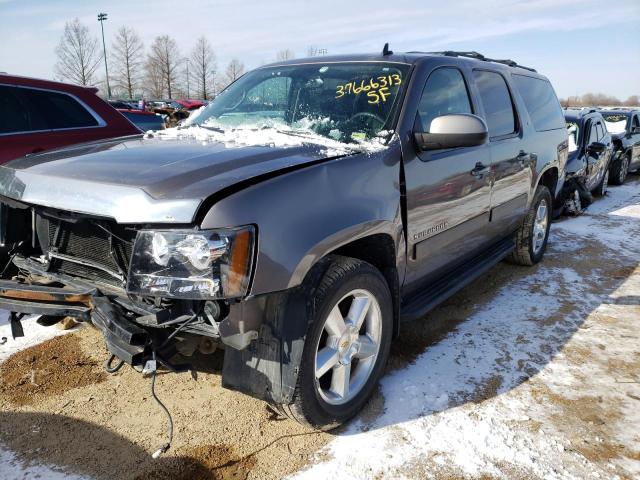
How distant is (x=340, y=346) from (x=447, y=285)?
128 cm

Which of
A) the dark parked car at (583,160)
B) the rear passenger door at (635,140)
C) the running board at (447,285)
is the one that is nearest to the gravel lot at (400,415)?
the running board at (447,285)

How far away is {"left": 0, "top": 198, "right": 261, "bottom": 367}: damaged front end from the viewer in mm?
1940

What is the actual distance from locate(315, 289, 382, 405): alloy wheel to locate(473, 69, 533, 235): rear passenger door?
5.82ft

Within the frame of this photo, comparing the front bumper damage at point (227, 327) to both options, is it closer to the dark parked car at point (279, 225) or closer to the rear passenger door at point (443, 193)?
the dark parked car at point (279, 225)

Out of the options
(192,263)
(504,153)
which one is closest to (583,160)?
(504,153)

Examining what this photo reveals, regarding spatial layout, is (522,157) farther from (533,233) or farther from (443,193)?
(443,193)

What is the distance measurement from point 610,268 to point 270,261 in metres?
4.71

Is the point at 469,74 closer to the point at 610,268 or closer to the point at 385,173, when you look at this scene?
the point at 385,173

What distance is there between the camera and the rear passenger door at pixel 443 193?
2.97 m

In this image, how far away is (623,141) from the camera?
11.6 m

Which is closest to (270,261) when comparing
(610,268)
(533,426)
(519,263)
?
(533,426)

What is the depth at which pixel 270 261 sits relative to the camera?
6.63 feet

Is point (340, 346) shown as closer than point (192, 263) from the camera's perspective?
No

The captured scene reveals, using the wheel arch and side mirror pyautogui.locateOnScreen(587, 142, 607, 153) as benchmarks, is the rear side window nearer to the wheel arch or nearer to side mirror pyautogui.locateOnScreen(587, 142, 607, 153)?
the wheel arch
